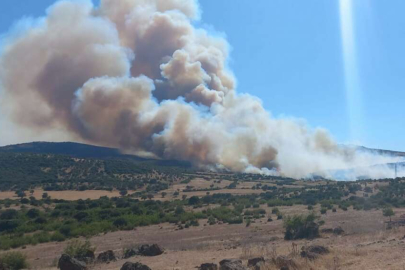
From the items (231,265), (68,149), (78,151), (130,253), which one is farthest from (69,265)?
(68,149)

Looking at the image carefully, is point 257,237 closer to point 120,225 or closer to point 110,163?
point 120,225

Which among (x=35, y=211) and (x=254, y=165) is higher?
(x=254, y=165)

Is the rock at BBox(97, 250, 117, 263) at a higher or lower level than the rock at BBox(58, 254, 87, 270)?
lower

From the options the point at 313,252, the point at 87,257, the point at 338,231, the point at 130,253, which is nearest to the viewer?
the point at 313,252

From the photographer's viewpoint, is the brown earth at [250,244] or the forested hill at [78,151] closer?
the brown earth at [250,244]

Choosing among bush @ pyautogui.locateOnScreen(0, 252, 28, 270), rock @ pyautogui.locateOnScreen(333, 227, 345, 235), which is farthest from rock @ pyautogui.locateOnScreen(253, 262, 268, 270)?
rock @ pyautogui.locateOnScreen(333, 227, 345, 235)

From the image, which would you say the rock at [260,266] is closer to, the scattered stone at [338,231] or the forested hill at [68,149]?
the scattered stone at [338,231]

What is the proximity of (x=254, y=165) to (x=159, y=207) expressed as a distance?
203 ft

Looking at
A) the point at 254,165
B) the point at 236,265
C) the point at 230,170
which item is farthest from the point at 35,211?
the point at 254,165

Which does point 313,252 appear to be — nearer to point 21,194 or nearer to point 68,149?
point 21,194

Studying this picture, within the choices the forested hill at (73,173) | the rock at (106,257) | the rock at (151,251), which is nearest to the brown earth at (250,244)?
the rock at (151,251)

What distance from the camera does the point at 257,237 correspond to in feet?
76.2

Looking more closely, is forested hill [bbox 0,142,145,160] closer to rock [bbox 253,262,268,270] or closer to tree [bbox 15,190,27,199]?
tree [bbox 15,190,27,199]

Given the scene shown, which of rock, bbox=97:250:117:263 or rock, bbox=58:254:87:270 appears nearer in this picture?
rock, bbox=58:254:87:270
